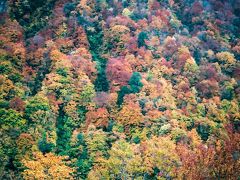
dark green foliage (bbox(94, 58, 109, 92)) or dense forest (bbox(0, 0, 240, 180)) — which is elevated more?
dense forest (bbox(0, 0, 240, 180))

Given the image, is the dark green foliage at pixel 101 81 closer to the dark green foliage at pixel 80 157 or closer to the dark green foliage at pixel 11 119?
the dark green foliage at pixel 80 157

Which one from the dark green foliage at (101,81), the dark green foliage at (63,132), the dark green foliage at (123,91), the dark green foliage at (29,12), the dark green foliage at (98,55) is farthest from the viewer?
the dark green foliage at (29,12)

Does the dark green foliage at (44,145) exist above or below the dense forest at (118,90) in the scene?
below

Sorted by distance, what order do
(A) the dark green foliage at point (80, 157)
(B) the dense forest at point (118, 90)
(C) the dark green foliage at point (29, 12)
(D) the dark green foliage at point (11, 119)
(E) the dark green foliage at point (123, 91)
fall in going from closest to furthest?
(B) the dense forest at point (118, 90) → (D) the dark green foliage at point (11, 119) → (A) the dark green foliage at point (80, 157) → (E) the dark green foliage at point (123, 91) → (C) the dark green foliage at point (29, 12)

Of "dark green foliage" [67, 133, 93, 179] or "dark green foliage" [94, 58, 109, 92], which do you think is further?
"dark green foliage" [94, 58, 109, 92]

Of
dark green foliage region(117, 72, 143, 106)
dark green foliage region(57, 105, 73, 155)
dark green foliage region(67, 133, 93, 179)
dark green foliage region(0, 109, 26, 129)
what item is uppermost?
dark green foliage region(117, 72, 143, 106)

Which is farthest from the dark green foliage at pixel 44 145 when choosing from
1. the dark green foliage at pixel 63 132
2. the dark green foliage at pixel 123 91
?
the dark green foliage at pixel 123 91

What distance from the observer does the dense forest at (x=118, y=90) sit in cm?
5156

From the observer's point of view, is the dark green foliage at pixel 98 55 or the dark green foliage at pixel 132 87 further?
the dark green foliage at pixel 98 55

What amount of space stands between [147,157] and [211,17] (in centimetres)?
5146

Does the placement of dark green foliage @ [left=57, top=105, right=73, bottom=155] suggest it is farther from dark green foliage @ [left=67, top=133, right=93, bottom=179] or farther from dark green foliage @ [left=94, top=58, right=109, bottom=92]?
dark green foliage @ [left=94, top=58, right=109, bottom=92]

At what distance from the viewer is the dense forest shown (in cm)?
5156

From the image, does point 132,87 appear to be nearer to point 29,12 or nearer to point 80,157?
point 80,157

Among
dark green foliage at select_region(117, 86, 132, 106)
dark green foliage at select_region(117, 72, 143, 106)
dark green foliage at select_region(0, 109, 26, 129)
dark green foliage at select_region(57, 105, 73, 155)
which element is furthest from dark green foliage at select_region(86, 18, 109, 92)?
dark green foliage at select_region(0, 109, 26, 129)
